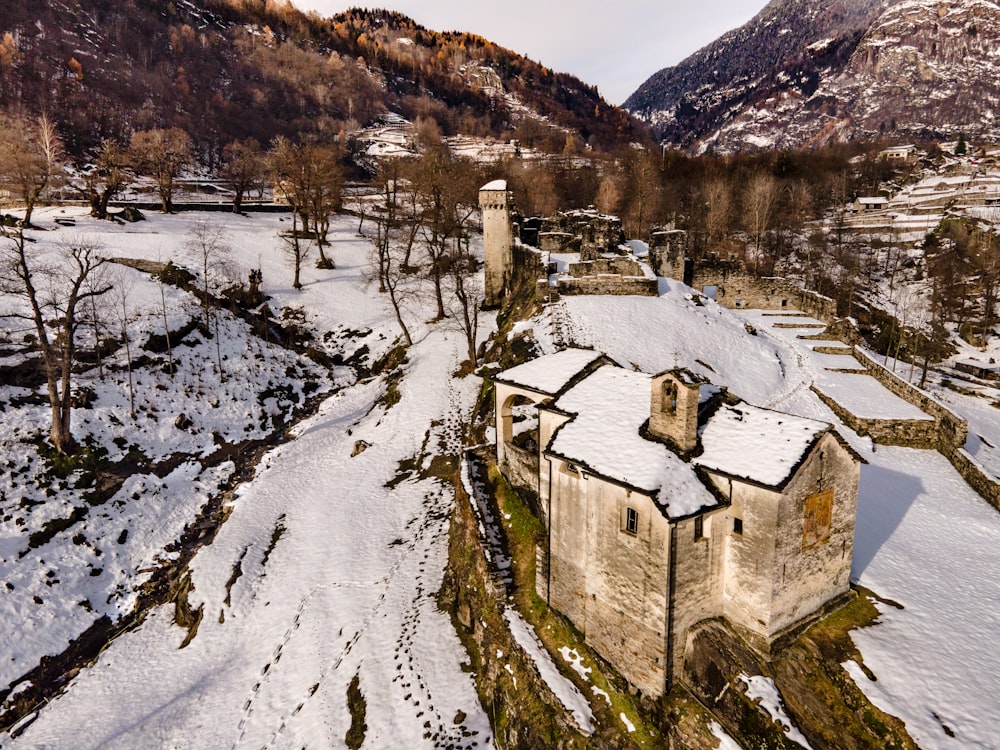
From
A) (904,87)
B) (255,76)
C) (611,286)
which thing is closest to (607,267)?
(611,286)

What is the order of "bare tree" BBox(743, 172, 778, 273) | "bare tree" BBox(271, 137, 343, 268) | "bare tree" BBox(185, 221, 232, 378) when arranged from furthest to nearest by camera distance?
"bare tree" BBox(743, 172, 778, 273)
"bare tree" BBox(271, 137, 343, 268)
"bare tree" BBox(185, 221, 232, 378)

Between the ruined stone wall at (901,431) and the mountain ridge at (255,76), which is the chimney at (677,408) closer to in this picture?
the ruined stone wall at (901,431)

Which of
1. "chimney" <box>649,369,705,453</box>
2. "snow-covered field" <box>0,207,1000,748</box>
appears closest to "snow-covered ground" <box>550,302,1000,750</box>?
"snow-covered field" <box>0,207,1000,748</box>

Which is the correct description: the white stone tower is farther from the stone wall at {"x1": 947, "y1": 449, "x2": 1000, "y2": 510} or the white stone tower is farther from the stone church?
the stone wall at {"x1": 947, "y1": 449, "x2": 1000, "y2": 510}

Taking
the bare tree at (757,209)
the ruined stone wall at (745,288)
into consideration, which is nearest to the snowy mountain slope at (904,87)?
the bare tree at (757,209)

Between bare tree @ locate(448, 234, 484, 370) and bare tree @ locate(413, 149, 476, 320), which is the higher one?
bare tree @ locate(413, 149, 476, 320)

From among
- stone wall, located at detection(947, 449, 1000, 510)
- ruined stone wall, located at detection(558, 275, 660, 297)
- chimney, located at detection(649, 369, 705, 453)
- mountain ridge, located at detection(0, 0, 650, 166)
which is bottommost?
stone wall, located at detection(947, 449, 1000, 510)

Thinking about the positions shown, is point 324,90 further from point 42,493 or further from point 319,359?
point 42,493
